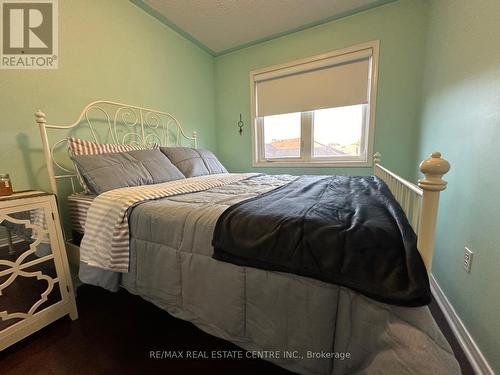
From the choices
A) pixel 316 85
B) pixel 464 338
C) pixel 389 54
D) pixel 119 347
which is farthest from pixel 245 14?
pixel 464 338

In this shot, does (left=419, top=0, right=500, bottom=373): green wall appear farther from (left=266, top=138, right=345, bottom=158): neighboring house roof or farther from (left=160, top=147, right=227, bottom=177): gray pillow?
(left=160, top=147, right=227, bottom=177): gray pillow

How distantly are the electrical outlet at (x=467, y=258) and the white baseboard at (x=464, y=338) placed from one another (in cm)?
29

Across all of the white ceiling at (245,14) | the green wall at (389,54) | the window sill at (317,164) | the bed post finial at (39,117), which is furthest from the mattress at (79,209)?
the green wall at (389,54)

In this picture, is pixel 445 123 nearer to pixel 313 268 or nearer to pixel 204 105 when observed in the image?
pixel 313 268

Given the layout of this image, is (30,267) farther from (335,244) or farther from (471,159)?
(471,159)

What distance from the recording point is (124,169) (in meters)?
1.47

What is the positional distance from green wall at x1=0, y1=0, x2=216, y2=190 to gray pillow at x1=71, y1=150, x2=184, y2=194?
1.20ft

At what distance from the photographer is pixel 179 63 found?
2566 mm

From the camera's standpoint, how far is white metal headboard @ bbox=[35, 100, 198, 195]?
141 centimetres

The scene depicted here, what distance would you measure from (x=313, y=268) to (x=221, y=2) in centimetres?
252

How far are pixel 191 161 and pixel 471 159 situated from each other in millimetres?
2030

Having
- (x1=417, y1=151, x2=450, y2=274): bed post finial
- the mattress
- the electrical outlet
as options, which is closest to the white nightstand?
the mattress

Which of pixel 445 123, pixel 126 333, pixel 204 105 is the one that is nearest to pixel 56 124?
pixel 126 333

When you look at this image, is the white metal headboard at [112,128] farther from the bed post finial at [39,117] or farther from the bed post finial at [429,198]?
the bed post finial at [429,198]
